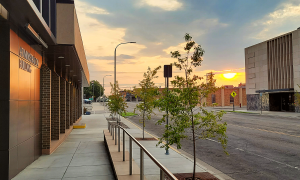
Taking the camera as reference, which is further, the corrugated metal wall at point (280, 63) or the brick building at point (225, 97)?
the brick building at point (225, 97)

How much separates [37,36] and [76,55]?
306cm

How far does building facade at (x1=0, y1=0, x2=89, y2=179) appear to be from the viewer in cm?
623

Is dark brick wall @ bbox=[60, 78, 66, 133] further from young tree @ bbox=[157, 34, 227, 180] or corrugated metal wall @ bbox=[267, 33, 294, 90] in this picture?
corrugated metal wall @ bbox=[267, 33, 294, 90]

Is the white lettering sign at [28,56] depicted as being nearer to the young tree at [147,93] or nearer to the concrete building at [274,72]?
the young tree at [147,93]

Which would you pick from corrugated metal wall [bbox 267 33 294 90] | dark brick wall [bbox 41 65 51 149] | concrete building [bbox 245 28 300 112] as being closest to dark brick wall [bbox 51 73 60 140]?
dark brick wall [bbox 41 65 51 149]

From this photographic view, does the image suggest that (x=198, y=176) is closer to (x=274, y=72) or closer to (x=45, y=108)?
(x=45, y=108)

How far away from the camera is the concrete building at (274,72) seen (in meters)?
38.7

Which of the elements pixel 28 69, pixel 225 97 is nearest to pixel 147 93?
pixel 28 69

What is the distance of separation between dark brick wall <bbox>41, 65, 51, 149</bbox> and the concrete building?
3291 cm

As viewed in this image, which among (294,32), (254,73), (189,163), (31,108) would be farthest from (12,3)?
(254,73)

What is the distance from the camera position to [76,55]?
10328 millimetres

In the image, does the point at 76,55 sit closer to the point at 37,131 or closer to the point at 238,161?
the point at 37,131

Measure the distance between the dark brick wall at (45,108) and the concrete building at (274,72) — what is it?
32.9 meters

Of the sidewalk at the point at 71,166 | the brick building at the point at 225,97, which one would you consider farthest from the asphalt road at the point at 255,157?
the brick building at the point at 225,97
